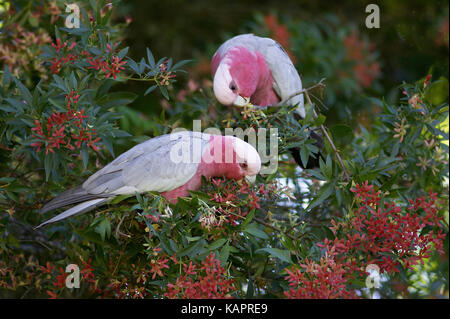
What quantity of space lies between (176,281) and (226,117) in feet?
3.65

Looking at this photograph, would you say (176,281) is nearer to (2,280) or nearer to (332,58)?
(2,280)

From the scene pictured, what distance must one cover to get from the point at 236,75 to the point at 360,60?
6.88ft

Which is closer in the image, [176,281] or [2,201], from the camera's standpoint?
[176,281]

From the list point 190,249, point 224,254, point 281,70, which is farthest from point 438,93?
point 190,249

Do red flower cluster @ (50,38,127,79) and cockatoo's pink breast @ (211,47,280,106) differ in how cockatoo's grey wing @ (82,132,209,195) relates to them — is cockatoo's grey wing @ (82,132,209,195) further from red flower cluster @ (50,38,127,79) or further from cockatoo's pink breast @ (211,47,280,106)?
cockatoo's pink breast @ (211,47,280,106)

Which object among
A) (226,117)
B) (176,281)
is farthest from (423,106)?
(176,281)

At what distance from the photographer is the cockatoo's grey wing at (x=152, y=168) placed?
2098 millimetres

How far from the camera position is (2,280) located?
2.21 meters

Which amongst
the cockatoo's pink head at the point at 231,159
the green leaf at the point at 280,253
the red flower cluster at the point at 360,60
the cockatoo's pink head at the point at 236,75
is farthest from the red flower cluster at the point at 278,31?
the green leaf at the point at 280,253

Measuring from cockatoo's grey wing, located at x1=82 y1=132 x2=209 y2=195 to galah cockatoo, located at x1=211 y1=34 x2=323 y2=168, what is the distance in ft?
1.15

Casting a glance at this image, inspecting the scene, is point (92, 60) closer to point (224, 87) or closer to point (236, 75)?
point (224, 87)

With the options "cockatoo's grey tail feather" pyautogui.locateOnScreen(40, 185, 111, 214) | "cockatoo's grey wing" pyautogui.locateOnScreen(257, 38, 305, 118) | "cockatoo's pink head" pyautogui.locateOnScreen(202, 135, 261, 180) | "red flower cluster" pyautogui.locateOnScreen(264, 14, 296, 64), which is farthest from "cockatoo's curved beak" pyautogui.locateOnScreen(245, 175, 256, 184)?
"red flower cluster" pyautogui.locateOnScreen(264, 14, 296, 64)

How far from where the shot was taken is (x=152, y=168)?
213cm

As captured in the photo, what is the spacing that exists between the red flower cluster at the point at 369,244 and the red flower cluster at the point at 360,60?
7.96ft
